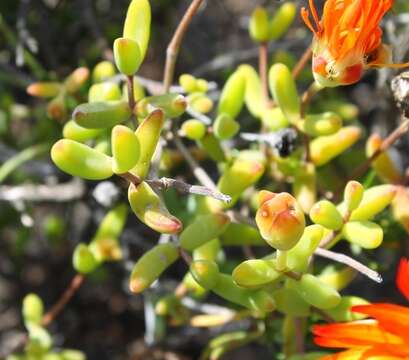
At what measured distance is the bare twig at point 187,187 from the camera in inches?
35.5

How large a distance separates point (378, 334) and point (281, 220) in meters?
0.20

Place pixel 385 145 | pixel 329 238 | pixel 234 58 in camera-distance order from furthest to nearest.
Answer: pixel 234 58 < pixel 385 145 < pixel 329 238

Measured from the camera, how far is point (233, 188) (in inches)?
44.6

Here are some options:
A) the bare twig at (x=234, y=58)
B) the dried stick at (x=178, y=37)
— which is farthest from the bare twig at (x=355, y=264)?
the bare twig at (x=234, y=58)

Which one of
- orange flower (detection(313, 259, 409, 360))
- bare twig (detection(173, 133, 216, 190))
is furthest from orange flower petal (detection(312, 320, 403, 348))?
bare twig (detection(173, 133, 216, 190))

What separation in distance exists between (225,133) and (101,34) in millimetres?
469

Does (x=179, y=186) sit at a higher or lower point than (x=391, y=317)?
higher

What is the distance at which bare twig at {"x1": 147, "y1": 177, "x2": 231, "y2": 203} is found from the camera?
90 centimetres

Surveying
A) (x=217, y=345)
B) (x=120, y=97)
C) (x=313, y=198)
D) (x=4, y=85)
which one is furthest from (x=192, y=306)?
(x=4, y=85)

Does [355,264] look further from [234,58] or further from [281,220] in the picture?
[234,58]

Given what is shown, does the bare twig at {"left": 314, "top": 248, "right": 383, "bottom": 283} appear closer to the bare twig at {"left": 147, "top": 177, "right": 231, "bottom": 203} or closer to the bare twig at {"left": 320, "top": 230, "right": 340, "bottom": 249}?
the bare twig at {"left": 320, "top": 230, "right": 340, "bottom": 249}

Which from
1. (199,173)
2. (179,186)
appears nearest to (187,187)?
(179,186)

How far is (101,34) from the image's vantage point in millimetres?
1523

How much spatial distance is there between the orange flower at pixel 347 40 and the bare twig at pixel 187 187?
20cm
